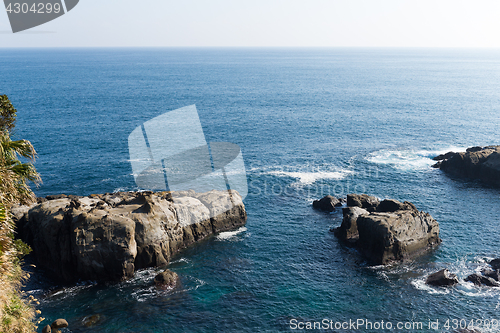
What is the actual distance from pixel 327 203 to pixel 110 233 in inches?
1469

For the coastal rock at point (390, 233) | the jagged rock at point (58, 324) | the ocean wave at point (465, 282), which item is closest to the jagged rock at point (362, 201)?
the coastal rock at point (390, 233)

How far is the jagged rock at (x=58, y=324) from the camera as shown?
3900 centimetres

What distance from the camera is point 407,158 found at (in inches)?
3701

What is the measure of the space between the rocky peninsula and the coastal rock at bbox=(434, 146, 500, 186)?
1176 inches

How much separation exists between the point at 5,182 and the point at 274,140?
290 feet

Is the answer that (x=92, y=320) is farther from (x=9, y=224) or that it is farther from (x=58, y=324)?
(x=9, y=224)

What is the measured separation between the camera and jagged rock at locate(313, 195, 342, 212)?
67.8 meters

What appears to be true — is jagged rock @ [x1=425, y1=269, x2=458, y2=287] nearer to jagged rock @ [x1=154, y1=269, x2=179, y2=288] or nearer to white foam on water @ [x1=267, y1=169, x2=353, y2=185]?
jagged rock @ [x1=154, y1=269, x2=179, y2=288]

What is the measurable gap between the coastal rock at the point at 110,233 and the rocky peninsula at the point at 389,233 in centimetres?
2230

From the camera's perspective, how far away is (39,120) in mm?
123562

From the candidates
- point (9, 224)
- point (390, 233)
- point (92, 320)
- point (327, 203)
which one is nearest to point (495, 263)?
point (390, 233)

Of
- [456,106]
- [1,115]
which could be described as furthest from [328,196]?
[456,106]

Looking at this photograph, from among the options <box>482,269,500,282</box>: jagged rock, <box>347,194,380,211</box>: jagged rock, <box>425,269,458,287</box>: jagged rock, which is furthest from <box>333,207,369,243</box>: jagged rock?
<box>482,269,500,282</box>: jagged rock

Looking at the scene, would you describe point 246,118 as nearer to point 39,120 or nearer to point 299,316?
point 39,120
